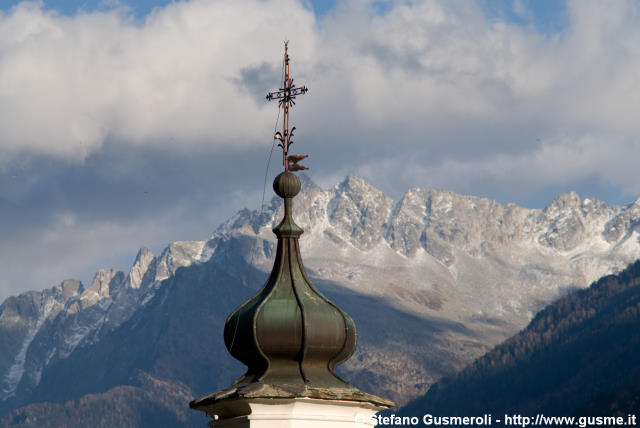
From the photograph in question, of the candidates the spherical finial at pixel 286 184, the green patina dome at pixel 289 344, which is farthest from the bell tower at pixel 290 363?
the spherical finial at pixel 286 184

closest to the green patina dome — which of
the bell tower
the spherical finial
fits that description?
the bell tower

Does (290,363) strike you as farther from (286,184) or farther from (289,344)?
(286,184)

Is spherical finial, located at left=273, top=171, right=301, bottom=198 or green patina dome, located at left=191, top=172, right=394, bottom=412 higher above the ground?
spherical finial, located at left=273, top=171, right=301, bottom=198

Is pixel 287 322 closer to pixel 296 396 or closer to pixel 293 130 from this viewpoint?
pixel 296 396

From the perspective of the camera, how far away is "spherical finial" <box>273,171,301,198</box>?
2512 cm

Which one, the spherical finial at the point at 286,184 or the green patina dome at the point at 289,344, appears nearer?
the green patina dome at the point at 289,344

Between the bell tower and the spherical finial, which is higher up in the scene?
the spherical finial

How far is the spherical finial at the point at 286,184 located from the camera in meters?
25.1

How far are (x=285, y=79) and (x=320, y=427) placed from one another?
6.77 m

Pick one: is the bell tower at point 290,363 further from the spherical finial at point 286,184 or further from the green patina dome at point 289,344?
the spherical finial at point 286,184

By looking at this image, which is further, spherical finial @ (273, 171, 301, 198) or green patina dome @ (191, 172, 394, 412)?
spherical finial @ (273, 171, 301, 198)

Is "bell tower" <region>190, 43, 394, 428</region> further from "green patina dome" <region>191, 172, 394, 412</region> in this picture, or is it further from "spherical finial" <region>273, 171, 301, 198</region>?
A: "spherical finial" <region>273, 171, 301, 198</region>

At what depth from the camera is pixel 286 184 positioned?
25.1 meters

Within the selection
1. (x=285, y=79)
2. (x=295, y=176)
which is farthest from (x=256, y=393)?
(x=285, y=79)
